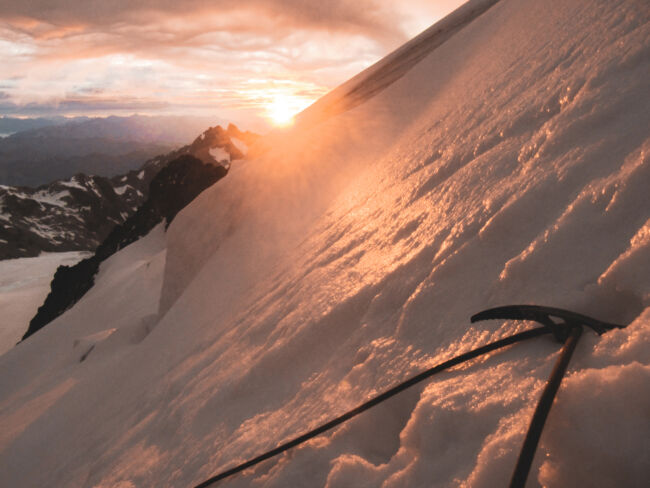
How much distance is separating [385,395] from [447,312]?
43 cm

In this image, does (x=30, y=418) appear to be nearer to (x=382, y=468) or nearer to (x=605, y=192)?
(x=382, y=468)

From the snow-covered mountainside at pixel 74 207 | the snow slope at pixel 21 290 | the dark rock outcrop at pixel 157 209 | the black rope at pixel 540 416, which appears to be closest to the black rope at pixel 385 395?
the black rope at pixel 540 416

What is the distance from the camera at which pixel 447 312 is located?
5.49ft

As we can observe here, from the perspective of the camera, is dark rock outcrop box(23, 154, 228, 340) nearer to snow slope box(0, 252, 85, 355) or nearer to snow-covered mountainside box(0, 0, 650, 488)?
snow slope box(0, 252, 85, 355)

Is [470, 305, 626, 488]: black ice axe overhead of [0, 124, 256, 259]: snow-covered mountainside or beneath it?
beneath

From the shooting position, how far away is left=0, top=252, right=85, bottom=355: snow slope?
115 ft

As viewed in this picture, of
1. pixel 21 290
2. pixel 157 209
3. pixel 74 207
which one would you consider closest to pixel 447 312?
pixel 157 209

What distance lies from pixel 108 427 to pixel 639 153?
4.40 metres

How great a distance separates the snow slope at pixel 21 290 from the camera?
35031mm

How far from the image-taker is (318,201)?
5.60 meters

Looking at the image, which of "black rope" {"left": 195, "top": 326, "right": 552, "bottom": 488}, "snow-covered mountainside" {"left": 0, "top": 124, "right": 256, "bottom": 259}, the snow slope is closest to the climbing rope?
"black rope" {"left": 195, "top": 326, "right": 552, "bottom": 488}

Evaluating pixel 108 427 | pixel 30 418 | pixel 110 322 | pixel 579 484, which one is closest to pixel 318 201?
pixel 108 427

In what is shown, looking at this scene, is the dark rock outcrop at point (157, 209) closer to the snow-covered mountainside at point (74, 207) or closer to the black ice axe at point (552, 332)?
the snow-covered mountainside at point (74, 207)

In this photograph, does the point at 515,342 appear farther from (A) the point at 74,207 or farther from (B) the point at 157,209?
(A) the point at 74,207
